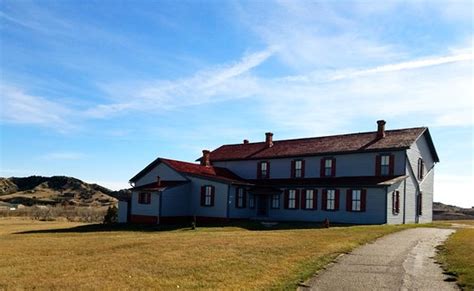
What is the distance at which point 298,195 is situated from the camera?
40094 millimetres

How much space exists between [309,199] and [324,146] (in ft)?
17.4

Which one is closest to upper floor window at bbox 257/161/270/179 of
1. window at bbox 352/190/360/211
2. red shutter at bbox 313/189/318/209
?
red shutter at bbox 313/189/318/209

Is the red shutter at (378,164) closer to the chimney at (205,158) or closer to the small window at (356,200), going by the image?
the small window at (356,200)

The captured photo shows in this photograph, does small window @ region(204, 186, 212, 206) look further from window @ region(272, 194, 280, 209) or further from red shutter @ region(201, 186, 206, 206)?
window @ region(272, 194, 280, 209)

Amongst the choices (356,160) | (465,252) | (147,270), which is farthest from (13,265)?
(356,160)

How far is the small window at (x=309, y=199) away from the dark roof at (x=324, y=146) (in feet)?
11.7

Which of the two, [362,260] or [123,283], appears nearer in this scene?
[123,283]

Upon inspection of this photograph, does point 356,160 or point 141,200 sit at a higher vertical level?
point 356,160

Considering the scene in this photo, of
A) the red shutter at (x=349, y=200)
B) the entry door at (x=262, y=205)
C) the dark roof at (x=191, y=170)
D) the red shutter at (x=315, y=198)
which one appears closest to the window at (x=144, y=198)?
the dark roof at (x=191, y=170)

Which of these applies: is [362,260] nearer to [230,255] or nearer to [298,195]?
[230,255]

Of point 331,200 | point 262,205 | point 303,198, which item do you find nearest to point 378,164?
point 331,200

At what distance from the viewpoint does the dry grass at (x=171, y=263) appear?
1238cm

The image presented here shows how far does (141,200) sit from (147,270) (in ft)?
88.5

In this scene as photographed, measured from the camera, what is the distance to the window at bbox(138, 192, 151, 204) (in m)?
39.8
